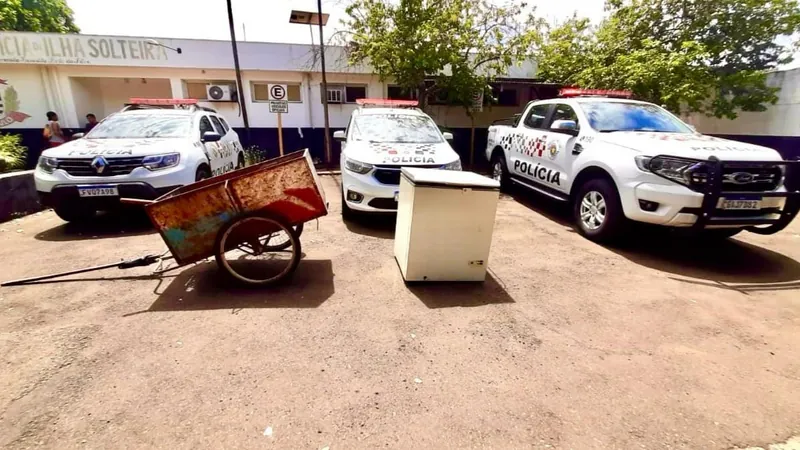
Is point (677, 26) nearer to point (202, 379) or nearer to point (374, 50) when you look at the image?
point (374, 50)

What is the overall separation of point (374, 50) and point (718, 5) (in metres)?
10.7

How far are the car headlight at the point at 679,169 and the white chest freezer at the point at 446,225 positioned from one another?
2169 mm

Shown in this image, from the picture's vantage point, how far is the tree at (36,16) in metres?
20.0

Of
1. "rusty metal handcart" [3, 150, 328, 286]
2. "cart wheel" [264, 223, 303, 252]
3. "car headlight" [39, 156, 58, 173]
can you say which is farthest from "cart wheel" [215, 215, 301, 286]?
"car headlight" [39, 156, 58, 173]

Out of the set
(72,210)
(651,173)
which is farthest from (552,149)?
(72,210)

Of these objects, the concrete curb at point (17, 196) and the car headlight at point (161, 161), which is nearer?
the car headlight at point (161, 161)

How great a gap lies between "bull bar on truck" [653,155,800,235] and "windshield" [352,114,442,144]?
11.1ft

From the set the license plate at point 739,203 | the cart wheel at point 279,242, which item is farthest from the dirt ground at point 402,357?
the license plate at point 739,203

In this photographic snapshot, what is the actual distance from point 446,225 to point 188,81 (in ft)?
40.9

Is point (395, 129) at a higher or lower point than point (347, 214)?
higher

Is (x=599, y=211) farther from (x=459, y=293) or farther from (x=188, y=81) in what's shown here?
(x=188, y=81)

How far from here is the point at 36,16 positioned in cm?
2406

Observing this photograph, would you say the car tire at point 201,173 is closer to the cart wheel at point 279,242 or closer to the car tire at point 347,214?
the cart wheel at point 279,242

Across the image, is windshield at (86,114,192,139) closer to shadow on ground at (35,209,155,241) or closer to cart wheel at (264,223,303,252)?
shadow on ground at (35,209,155,241)
